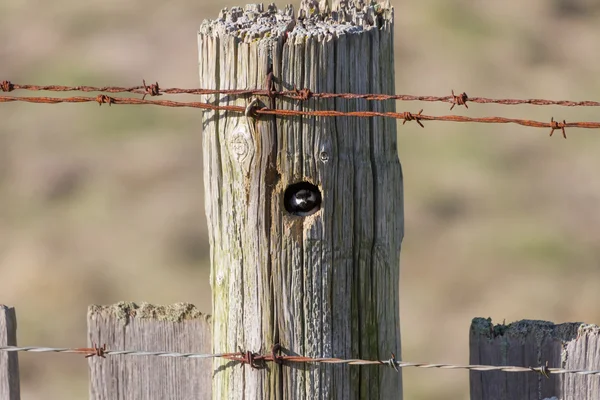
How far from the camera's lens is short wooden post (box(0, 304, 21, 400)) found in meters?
3.08

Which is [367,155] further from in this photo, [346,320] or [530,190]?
[530,190]

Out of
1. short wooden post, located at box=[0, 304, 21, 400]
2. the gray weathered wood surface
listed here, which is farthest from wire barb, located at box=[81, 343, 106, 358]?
short wooden post, located at box=[0, 304, 21, 400]

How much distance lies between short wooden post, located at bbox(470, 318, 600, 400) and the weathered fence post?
302 mm

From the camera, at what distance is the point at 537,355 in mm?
2883

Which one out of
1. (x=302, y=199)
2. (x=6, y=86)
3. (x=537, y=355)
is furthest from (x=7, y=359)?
(x=537, y=355)

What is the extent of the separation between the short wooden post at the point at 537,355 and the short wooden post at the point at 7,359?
1.34 metres

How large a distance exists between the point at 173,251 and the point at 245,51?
672 centimetres

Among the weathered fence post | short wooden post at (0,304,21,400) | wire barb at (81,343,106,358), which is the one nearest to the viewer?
the weathered fence post

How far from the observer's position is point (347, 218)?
8.82ft

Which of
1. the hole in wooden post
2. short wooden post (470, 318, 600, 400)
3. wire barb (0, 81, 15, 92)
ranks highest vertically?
wire barb (0, 81, 15, 92)

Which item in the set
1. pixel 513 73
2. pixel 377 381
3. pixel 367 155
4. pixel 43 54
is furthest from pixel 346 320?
pixel 43 54

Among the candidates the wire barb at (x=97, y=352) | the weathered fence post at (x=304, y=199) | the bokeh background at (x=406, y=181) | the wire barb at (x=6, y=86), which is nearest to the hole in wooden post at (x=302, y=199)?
the weathered fence post at (x=304, y=199)

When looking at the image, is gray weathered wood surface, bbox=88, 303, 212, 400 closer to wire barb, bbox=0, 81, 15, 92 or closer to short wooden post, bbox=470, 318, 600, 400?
wire barb, bbox=0, 81, 15, 92

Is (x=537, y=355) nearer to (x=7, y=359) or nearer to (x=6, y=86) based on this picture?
(x=7, y=359)
